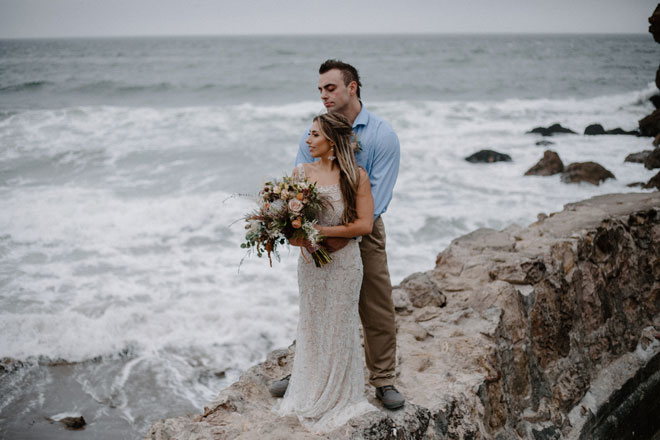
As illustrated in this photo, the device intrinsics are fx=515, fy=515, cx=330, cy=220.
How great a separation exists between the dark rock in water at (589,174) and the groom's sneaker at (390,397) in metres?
12.7

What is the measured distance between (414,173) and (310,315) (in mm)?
13229

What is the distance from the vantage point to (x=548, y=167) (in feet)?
50.1

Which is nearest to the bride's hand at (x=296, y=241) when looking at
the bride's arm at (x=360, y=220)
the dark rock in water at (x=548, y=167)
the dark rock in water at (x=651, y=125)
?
the bride's arm at (x=360, y=220)

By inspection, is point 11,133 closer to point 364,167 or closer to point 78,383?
point 78,383

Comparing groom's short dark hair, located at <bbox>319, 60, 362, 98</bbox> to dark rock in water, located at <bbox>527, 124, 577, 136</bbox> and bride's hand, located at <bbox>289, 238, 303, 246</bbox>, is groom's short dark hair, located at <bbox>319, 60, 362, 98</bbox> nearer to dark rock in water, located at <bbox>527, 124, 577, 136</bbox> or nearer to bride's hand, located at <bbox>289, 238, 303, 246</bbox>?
bride's hand, located at <bbox>289, 238, 303, 246</bbox>

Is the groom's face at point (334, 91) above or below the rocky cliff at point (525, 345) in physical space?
above

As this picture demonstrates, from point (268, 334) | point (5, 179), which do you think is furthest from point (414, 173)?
point (5, 179)

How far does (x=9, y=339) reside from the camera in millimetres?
7156

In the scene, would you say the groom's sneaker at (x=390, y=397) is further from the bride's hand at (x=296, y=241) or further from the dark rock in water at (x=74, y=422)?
the dark rock in water at (x=74, y=422)

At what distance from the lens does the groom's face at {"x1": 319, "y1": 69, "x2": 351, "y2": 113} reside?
10.4ft

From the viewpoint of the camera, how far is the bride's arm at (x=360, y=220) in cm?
296

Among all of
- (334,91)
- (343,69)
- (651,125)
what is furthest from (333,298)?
(651,125)

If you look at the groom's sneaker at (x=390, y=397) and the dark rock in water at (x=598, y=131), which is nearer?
the groom's sneaker at (x=390, y=397)

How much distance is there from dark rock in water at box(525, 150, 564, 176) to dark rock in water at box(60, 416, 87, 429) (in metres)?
13.6
